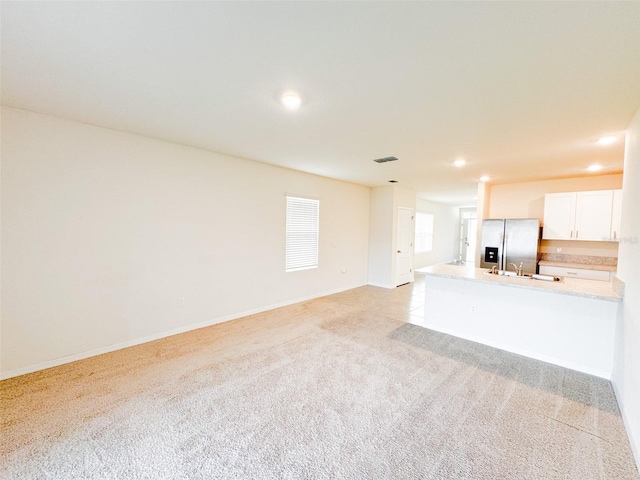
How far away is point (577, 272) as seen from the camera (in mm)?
4625

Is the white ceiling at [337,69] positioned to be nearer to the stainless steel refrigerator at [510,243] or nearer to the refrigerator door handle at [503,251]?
the stainless steel refrigerator at [510,243]

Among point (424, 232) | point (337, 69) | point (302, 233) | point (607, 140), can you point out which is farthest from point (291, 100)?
point (424, 232)

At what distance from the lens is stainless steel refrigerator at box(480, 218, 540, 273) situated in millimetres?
5027

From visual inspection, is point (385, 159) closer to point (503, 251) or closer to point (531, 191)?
point (503, 251)

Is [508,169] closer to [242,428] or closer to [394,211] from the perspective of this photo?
[394,211]

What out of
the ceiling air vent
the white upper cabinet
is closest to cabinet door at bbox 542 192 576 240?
the white upper cabinet

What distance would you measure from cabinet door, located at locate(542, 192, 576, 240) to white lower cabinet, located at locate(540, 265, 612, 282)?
55 cm

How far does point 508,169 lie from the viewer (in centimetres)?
454

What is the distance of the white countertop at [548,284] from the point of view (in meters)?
2.74

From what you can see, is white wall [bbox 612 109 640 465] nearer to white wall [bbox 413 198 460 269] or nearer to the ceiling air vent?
the ceiling air vent

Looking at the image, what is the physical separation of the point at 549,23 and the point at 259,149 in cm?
316

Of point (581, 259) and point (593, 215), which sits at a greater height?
point (593, 215)

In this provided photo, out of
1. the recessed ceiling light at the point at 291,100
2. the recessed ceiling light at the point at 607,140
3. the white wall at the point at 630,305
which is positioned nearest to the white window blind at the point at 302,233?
the recessed ceiling light at the point at 291,100

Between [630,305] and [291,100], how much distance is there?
342 cm
